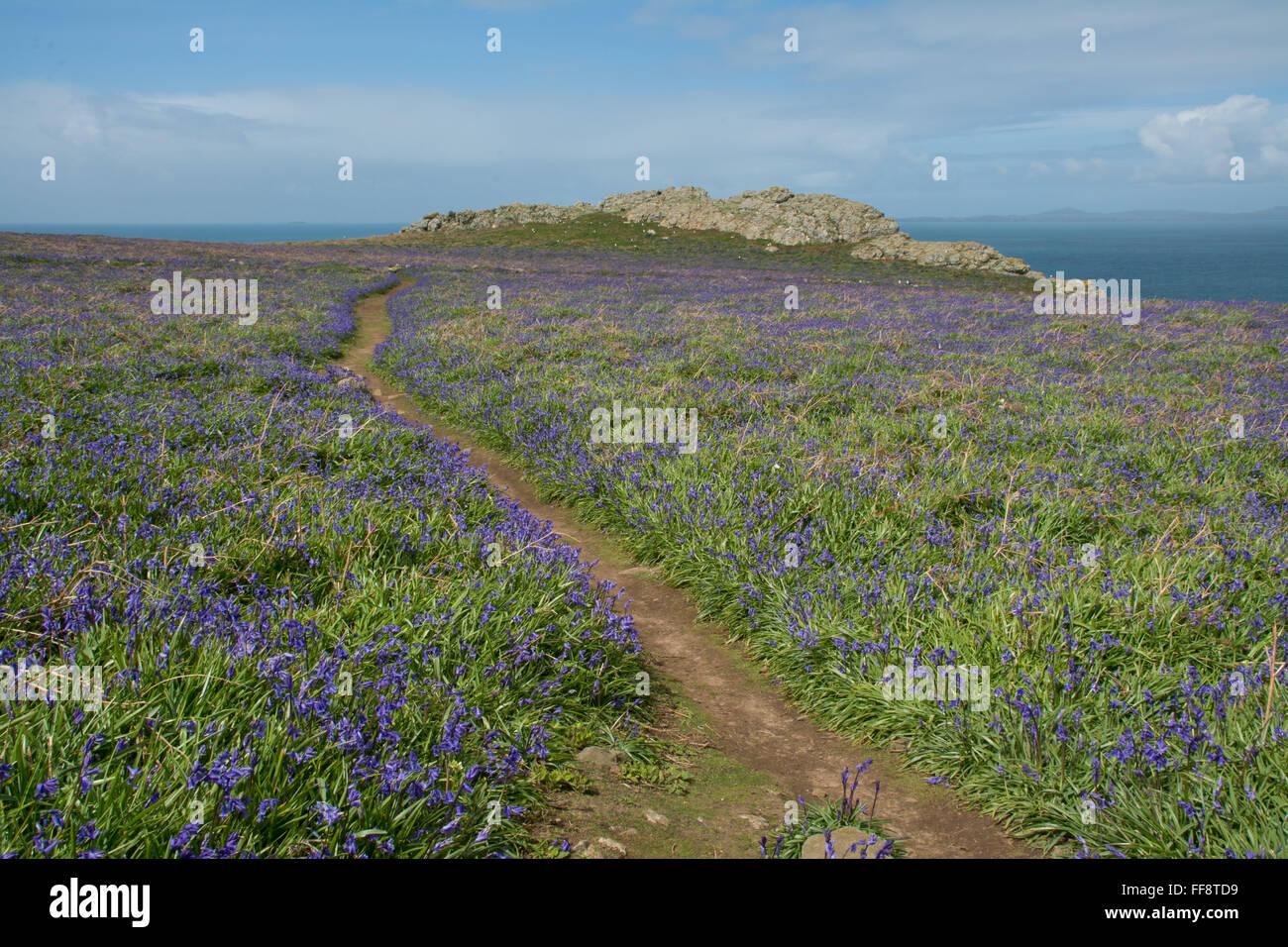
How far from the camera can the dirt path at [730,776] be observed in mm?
3484

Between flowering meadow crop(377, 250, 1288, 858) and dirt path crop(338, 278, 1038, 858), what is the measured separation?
17 centimetres

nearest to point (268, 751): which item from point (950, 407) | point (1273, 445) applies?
point (950, 407)

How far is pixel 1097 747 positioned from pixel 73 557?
5.66 m

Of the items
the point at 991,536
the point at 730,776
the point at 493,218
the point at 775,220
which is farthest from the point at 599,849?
the point at 493,218

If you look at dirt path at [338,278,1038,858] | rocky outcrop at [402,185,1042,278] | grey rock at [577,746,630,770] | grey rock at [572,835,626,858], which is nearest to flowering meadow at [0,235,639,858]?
grey rock at [577,746,630,770]

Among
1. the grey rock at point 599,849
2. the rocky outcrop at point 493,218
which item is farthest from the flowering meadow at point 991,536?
the rocky outcrop at point 493,218

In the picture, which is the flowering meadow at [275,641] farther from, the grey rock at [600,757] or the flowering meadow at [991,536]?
the flowering meadow at [991,536]

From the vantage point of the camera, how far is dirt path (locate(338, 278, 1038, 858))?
3484 millimetres

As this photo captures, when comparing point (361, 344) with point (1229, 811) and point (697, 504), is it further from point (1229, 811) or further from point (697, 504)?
point (1229, 811)

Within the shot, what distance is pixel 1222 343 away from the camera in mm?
17484

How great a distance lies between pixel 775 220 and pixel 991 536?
3248 inches

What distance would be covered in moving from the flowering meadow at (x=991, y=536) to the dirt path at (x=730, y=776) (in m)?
0.17

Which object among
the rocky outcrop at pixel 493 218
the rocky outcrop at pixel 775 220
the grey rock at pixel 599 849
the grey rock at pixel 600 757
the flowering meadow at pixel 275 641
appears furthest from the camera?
A: the rocky outcrop at pixel 493 218

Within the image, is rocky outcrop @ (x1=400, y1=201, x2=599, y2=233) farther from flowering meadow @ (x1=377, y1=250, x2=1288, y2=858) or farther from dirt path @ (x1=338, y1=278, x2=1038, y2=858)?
dirt path @ (x1=338, y1=278, x2=1038, y2=858)
